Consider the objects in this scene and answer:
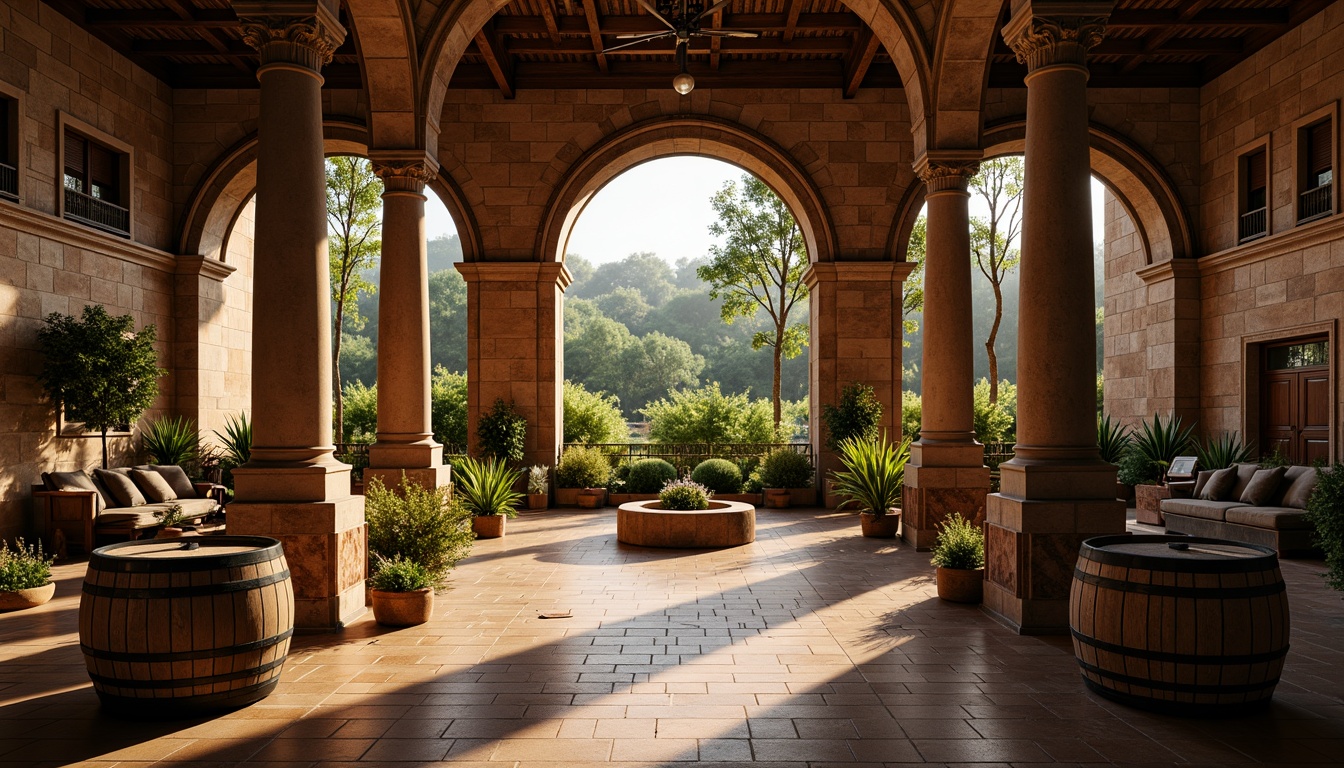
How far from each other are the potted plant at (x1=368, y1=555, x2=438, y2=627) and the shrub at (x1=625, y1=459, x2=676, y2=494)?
29.0 feet

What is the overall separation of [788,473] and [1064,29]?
10.6 metres

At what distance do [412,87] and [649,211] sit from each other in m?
82.7

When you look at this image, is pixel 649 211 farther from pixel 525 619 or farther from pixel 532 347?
pixel 525 619

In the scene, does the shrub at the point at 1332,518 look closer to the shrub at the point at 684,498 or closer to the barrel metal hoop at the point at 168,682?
the shrub at the point at 684,498

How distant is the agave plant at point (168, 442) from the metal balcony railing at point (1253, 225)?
1895cm

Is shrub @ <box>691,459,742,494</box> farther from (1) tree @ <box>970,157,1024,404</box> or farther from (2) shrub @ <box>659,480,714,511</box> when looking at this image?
(1) tree @ <box>970,157,1024,404</box>

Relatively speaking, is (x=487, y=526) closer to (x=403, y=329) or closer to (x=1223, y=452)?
(x=403, y=329)

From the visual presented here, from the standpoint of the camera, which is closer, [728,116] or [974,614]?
[974,614]

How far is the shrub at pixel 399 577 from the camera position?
22.8 feet

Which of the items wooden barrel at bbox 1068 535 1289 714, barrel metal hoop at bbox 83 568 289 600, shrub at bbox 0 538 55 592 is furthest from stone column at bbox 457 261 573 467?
wooden barrel at bbox 1068 535 1289 714

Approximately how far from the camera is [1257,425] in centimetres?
1483

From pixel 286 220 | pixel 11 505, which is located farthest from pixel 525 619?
pixel 11 505

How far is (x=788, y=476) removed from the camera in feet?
53.6

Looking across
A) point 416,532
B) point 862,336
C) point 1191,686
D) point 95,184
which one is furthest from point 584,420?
point 1191,686
